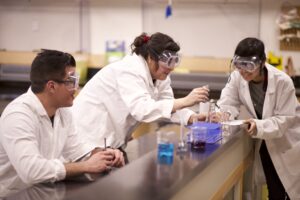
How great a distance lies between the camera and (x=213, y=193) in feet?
6.70

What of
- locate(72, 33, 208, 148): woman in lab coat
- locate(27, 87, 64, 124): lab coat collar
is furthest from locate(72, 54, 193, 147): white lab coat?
locate(27, 87, 64, 124): lab coat collar

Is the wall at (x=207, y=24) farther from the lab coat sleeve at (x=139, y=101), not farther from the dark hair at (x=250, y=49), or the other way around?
the lab coat sleeve at (x=139, y=101)

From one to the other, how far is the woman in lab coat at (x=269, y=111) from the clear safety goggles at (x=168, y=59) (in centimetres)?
40

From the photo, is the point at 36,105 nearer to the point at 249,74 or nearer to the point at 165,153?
the point at 165,153

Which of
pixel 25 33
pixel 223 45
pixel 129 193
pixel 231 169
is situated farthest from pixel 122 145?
pixel 25 33

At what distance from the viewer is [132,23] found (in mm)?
5367

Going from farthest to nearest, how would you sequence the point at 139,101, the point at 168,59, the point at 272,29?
the point at 272,29
the point at 168,59
the point at 139,101

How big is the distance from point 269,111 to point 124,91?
3.27 feet

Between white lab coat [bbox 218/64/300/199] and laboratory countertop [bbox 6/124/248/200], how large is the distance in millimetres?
821

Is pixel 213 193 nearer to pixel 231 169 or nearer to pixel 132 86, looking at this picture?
pixel 231 169

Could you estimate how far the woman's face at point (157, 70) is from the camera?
2.39m

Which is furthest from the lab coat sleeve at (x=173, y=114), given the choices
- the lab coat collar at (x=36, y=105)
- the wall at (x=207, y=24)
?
the wall at (x=207, y=24)

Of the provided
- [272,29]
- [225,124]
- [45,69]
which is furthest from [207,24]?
[45,69]

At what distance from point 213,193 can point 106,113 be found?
0.77 m
